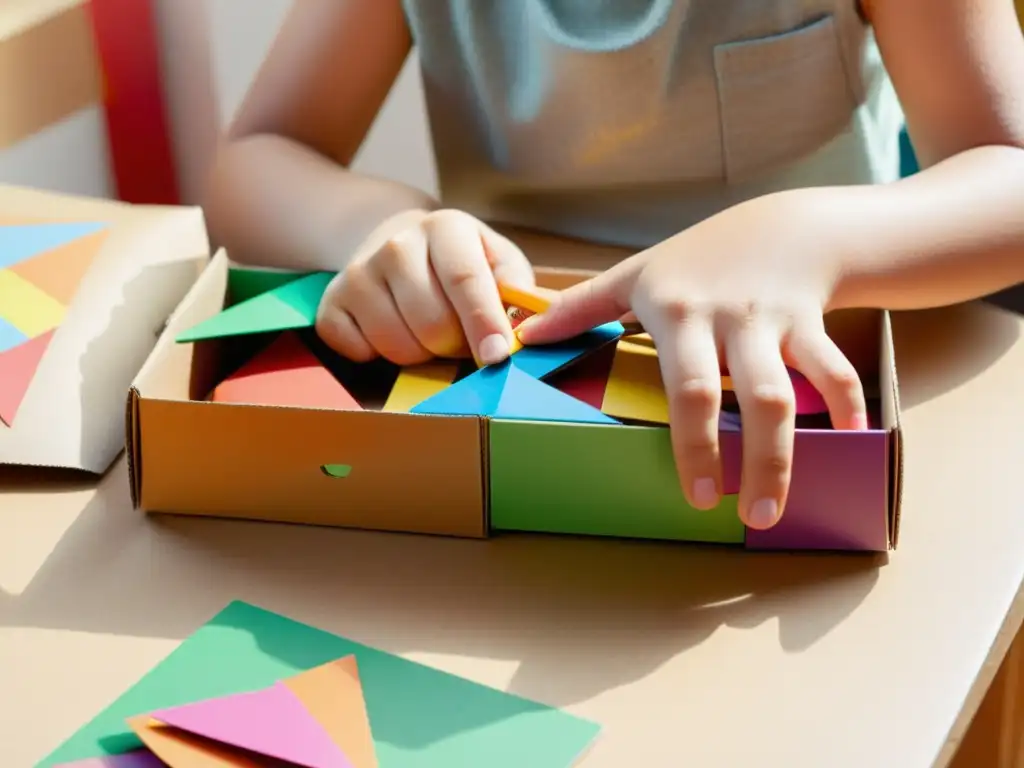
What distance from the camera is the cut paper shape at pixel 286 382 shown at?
571 millimetres

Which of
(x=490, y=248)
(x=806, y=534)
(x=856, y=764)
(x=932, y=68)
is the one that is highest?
(x=932, y=68)

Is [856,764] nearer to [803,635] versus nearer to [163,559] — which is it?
[803,635]

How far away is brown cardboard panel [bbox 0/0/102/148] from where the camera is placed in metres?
1.05

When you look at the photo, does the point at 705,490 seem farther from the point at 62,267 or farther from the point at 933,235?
the point at 62,267

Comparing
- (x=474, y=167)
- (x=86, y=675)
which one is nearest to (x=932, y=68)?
(x=474, y=167)

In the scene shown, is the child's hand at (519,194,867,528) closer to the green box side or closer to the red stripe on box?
the green box side

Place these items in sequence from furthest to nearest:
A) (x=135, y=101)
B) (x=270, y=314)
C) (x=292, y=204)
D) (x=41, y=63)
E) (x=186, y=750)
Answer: (x=135, y=101), (x=41, y=63), (x=292, y=204), (x=270, y=314), (x=186, y=750)

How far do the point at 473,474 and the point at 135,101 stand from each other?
3.07ft

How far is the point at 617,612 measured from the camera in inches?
19.4

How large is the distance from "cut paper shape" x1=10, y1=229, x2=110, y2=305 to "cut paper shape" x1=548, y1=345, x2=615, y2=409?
0.29 metres

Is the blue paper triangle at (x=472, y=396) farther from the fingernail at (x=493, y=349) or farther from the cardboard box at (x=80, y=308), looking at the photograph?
the cardboard box at (x=80, y=308)

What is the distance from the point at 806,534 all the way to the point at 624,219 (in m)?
0.38

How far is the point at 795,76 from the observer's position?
0.78 metres

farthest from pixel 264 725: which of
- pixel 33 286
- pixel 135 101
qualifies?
pixel 135 101
